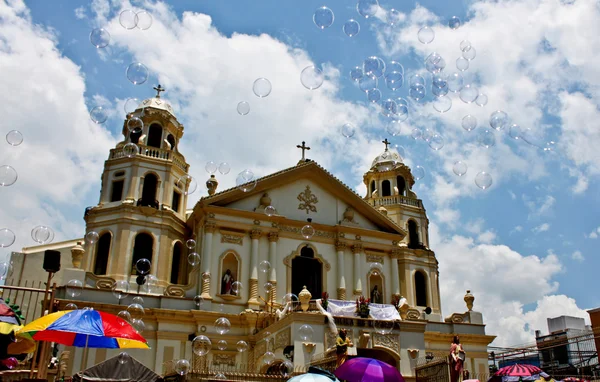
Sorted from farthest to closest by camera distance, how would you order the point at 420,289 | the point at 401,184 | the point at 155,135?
the point at 401,184 → the point at 420,289 → the point at 155,135

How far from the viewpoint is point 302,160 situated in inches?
1400

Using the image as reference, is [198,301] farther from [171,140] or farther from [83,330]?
[83,330]

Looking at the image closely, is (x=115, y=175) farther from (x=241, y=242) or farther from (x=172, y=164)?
(x=241, y=242)

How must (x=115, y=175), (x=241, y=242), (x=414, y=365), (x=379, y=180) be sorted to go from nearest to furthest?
(x=414, y=365) → (x=241, y=242) → (x=115, y=175) → (x=379, y=180)

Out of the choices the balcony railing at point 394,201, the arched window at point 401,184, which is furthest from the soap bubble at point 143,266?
the arched window at point 401,184

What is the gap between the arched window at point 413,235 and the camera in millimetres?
40062

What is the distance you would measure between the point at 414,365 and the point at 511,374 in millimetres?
8316

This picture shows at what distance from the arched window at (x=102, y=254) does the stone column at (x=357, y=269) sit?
14888 mm

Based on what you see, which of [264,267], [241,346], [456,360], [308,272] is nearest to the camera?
[456,360]

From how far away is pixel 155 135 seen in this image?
121ft

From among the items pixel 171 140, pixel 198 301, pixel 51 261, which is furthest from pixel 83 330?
pixel 171 140

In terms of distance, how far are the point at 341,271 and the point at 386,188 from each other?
11292 mm

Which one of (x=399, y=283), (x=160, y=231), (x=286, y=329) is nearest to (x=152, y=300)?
(x=160, y=231)

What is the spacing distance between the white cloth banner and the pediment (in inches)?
328
